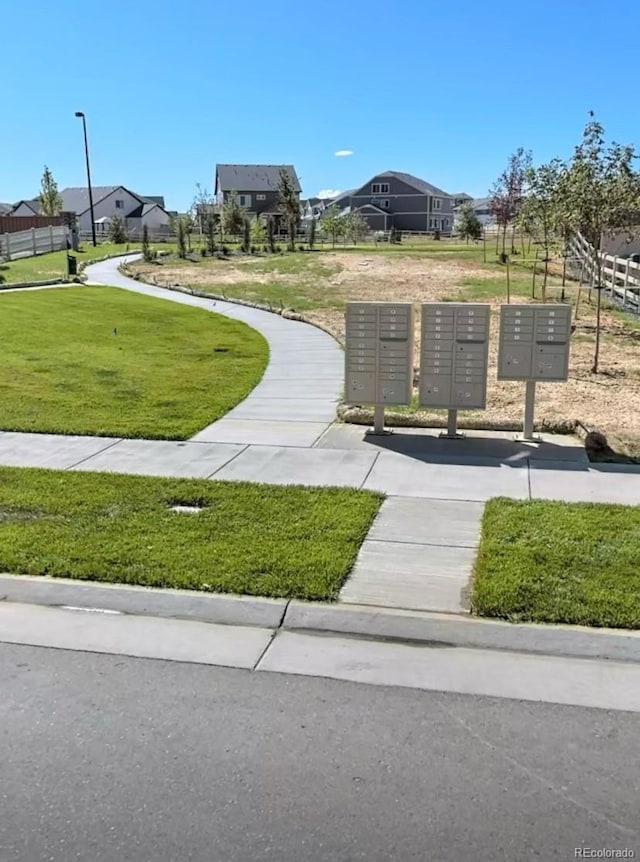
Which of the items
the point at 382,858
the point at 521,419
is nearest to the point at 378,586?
the point at 382,858

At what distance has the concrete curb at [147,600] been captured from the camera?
4500 millimetres

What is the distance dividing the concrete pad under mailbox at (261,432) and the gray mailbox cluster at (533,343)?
2191mm

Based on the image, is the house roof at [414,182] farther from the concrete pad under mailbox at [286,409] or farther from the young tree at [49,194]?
the concrete pad under mailbox at [286,409]

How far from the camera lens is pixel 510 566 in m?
4.94

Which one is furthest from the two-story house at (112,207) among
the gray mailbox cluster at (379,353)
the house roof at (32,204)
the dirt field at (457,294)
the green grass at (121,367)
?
the gray mailbox cluster at (379,353)

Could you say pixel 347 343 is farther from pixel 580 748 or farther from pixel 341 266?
pixel 341 266

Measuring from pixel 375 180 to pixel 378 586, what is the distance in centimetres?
9182

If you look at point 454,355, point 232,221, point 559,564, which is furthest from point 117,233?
point 559,564

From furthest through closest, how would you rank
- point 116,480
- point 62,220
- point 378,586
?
point 62,220
point 116,480
point 378,586

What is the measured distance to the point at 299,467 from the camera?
285 inches

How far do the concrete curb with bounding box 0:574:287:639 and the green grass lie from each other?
3.60 meters

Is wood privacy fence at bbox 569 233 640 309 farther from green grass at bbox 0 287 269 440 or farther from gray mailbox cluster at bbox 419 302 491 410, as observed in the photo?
gray mailbox cluster at bbox 419 302 491 410

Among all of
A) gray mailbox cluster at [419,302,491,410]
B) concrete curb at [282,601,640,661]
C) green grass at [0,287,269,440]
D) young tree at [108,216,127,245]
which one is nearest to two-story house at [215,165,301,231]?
young tree at [108,216,127,245]

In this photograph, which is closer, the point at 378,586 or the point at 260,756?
the point at 260,756
